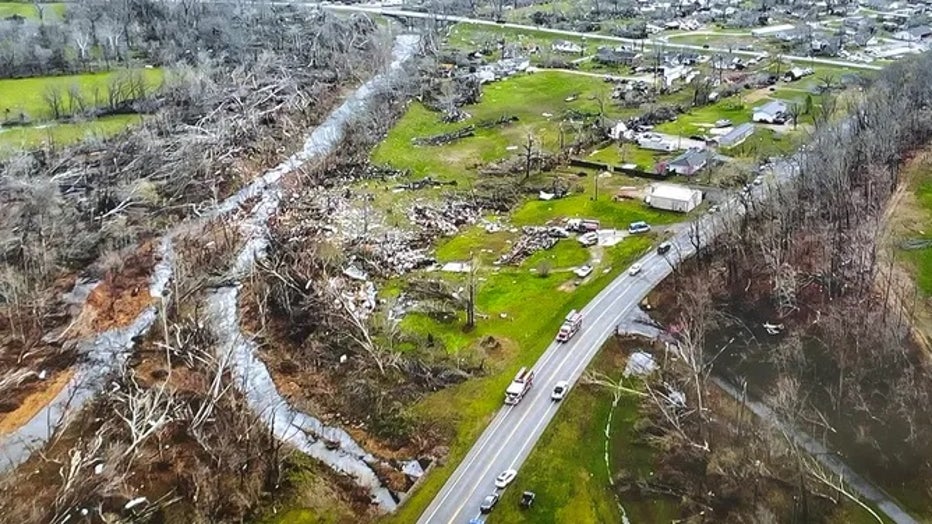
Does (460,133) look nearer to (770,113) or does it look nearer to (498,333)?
(770,113)

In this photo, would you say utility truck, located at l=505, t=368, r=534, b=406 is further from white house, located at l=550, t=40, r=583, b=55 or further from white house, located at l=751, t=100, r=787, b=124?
white house, located at l=550, t=40, r=583, b=55

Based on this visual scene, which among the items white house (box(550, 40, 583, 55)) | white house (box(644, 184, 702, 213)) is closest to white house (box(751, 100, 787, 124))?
white house (box(644, 184, 702, 213))

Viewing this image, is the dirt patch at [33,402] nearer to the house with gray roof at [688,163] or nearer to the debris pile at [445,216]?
A: the debris pile at [445,216]

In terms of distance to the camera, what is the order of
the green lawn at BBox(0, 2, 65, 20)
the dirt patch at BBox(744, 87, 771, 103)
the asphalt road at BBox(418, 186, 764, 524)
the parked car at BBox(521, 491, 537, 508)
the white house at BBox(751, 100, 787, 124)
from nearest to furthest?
the parked car at BBox(521, 491, 537, 508) → the asphalt road at BBox(418, 186, 764, 524) → the white house at BBox(751, 100, 787, 124) → the dirt patch at BBox(744, 87, 771, 103) → the green lawn at BBox(0, 2, 65, 20)

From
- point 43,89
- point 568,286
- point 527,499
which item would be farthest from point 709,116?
point 43,89

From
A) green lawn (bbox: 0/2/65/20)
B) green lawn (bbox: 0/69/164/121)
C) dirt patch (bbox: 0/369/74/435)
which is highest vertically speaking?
green lawn (bbox: 0/2/65/20)

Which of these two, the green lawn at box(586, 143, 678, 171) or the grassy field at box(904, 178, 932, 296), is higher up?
the grassy field at box(904, 178, 932, 296)
